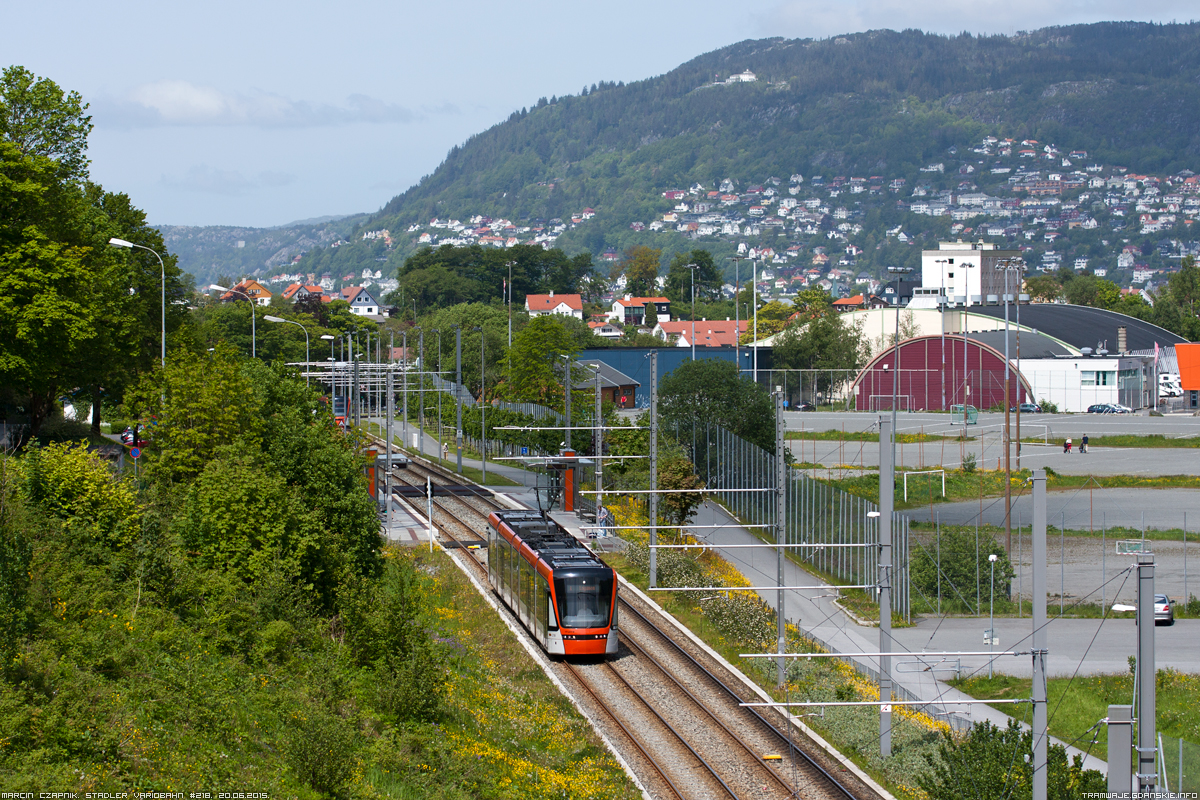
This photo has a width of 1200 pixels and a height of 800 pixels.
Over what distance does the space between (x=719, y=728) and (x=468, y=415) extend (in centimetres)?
4331

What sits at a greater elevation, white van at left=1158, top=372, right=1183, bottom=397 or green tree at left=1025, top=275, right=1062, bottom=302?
green tree at left=1025, top=275, right=1062, bottom=302

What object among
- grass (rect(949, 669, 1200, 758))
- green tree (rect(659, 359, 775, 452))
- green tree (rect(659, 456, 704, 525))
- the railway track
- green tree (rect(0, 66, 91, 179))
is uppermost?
green tree (rect(0, 66, 91, 179))

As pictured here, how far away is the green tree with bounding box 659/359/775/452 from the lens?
4550cm

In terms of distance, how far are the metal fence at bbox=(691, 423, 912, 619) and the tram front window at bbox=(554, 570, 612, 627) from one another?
424 cm

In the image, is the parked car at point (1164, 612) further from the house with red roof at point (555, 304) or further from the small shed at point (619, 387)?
the house with red roof at point (555, 304)

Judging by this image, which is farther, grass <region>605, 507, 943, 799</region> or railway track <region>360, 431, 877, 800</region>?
grass <region>605, 507, 943, 799</region>

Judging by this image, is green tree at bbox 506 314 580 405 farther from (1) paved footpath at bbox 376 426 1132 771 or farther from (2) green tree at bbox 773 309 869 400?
(2) green tree at bbox 773 309 869 400

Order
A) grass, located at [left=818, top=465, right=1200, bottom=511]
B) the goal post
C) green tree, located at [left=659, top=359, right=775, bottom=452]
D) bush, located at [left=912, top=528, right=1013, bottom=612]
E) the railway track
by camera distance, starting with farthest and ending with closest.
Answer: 1. the goal post
2. green tree, located at [left=659, top=359, right=775, bottom=452]
3. grass, located at [left=818, top=465, right=1200, bottom=511]
4. bush, located at [left=912, top=528, right=1013, bottom=612]
5. the railway track

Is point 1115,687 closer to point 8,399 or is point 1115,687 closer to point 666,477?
point 666,477

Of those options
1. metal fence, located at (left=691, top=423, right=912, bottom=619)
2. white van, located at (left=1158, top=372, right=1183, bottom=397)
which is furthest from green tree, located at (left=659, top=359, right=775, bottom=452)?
white van, located at (left=1158, top=372, right=1183, bottom=397)

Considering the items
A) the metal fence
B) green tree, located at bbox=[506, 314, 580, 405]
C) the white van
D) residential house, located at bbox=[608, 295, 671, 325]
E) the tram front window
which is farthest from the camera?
residential house, located at bbox=[608, 295, 671, 325]

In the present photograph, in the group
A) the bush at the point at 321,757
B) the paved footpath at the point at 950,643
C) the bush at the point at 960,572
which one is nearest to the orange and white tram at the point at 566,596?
the paved footpath at the point at 950,643

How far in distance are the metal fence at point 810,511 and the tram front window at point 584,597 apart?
4239mm

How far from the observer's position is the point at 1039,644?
12.1 m
